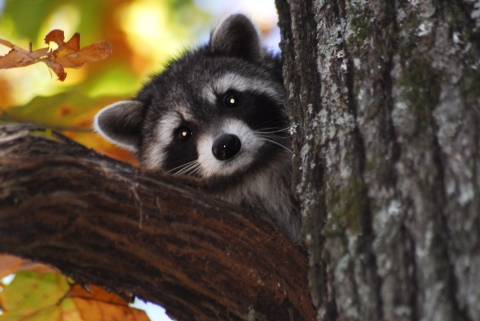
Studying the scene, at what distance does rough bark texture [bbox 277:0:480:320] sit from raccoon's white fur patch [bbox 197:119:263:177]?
112cm

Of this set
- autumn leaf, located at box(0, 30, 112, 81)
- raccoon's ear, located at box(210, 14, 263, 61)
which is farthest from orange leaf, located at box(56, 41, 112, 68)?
raccoon's ear, located at box(210, 14, 263, 61)

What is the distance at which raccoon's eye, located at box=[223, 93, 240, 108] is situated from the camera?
3627 millimetres

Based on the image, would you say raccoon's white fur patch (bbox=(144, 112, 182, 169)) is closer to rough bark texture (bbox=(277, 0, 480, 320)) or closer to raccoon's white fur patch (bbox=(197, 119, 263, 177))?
raccoon's white fur patch (bbox=(197, 119, 263, 177))

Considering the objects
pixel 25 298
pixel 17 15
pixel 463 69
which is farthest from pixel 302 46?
pixel 17 15

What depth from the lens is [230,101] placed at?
11.9 ft

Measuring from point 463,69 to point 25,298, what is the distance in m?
2.29

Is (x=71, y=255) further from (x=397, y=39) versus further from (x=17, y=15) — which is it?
(x=17, y=15)

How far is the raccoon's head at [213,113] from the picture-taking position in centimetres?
339

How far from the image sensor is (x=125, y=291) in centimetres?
216

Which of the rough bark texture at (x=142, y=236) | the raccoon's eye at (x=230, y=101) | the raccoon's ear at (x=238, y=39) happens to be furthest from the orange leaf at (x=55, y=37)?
the raccoon's ear at (x=238, y=39)

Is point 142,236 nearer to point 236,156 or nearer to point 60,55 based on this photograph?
point 60,55

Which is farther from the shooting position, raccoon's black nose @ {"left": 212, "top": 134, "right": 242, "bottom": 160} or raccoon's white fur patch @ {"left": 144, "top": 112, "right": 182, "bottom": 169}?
raccoon's white fur patch @ {"left": 144, "top": 112, "right": 182, "bottom": 169}

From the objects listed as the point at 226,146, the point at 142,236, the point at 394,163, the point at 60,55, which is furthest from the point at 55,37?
the point at 394,163

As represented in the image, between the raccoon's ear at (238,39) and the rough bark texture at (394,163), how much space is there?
1.64m
